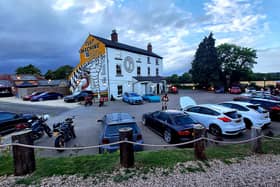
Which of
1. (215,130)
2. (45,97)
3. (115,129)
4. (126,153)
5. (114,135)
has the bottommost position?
(215,130)

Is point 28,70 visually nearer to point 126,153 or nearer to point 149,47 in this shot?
point 149,47

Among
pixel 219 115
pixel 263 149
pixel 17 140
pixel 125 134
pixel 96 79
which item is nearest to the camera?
pixel 17 140

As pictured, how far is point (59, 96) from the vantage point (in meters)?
26.3

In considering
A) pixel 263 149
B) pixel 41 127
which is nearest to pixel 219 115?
pixel 263 149

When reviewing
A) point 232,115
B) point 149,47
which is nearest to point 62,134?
point 232,115

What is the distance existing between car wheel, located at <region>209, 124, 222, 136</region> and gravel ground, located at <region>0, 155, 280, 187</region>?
14.5ft

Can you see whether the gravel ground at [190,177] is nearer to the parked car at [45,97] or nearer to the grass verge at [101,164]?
the grass verge at [101,164]

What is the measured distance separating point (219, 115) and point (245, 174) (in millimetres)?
5104

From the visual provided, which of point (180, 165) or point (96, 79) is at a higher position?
point (96, 79)

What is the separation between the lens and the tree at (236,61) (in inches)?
1539

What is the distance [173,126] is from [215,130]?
2724 millimetres

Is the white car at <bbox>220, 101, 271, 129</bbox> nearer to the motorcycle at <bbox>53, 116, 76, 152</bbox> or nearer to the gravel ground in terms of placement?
the gravel ground

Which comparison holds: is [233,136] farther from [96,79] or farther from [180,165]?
[96,79]

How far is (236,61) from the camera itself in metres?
39.8
